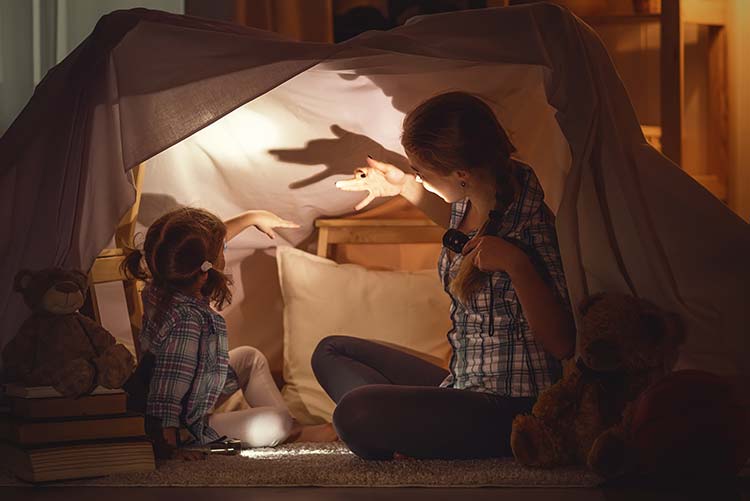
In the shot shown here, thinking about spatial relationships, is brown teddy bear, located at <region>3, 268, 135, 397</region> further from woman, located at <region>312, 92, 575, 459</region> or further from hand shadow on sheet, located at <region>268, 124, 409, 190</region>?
hand shadow on sheet, located at <region>268, 124, 409, 190</region>

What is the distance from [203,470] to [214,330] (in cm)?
35

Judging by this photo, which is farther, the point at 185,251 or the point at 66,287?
the point at 185,251

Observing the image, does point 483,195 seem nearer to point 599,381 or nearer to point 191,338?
point 599,381

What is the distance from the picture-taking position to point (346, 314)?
2377 millimetres

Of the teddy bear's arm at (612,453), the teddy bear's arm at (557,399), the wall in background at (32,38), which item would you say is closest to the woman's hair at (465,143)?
the teddy bear's arm at (557,399)

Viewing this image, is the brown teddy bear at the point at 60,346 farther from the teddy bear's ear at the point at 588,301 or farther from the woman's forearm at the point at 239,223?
the teddy bear's ear at the point at 588,301

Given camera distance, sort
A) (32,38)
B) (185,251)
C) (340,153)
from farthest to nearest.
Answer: (32,38) → (340,153) → (185,251)

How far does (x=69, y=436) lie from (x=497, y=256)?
0.76 meters

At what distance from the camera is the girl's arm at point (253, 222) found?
7.50ft

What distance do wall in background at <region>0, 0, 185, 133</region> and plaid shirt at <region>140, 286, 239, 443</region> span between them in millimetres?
1325

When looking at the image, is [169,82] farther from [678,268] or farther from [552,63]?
[678,268]

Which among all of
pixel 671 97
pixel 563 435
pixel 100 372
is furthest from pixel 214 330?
pixel 671 97

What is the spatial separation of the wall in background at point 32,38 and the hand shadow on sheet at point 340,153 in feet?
3.69

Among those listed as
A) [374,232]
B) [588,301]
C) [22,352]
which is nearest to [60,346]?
[22,352]
